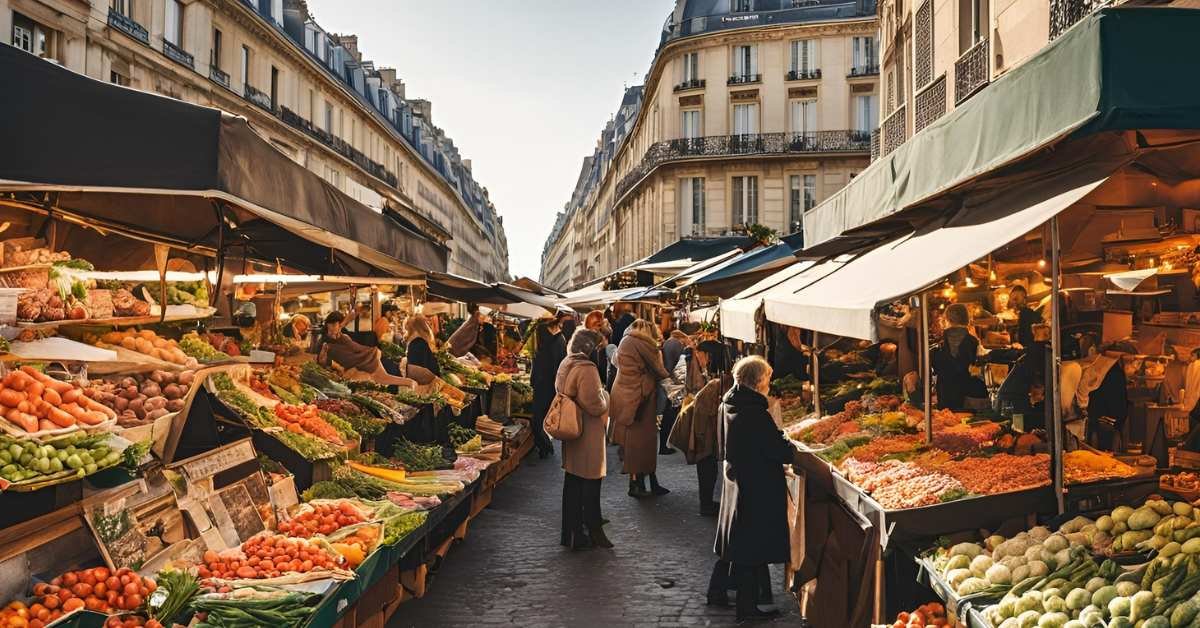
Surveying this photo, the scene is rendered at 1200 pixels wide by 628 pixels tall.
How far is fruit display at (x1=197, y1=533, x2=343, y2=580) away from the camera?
185 inches

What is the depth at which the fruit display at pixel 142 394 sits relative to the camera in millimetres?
4926

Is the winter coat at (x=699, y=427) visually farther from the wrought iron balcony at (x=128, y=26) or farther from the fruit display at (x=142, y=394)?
the wrought iron balcony at (x=128, y=26)

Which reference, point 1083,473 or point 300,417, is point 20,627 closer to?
point 300,417

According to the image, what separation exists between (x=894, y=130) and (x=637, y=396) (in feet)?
43.1

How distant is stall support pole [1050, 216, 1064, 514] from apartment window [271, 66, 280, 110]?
34141 mm

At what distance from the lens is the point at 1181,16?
348 centimetres

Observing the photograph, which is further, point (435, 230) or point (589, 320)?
point (435, 230)

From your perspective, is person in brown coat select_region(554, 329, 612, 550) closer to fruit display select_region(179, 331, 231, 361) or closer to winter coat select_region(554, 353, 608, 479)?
winter coat select_region(554, 353, 608, 479)

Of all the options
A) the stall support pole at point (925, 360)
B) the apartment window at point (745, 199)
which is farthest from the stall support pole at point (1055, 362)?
the apartment window at point (745, 199)

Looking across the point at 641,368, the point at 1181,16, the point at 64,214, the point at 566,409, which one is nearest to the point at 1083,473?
the point at 1181,16

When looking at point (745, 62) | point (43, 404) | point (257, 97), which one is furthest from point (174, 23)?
point (43, 404)

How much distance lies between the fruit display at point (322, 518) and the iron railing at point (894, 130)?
1599 cm

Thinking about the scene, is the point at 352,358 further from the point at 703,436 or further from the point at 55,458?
the point at 55,458

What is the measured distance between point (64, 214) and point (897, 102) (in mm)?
18422
